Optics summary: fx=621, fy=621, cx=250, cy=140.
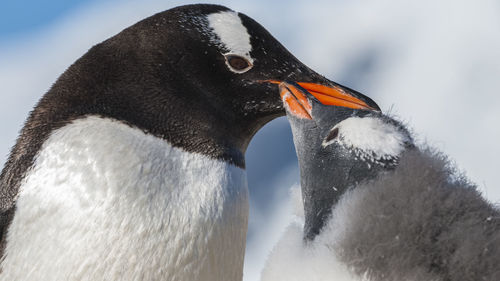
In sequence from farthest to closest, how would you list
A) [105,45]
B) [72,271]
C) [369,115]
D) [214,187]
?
[105,45]
[214,187]
[72,271]
[369,115]

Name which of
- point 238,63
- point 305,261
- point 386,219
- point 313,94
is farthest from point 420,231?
point 238,63

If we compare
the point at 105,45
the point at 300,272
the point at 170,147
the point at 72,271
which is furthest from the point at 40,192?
the point at 300,272

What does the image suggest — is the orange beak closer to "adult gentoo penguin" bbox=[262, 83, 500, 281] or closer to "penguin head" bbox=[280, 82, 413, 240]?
"penguin head" bbox=[280, 82, 413, 240]

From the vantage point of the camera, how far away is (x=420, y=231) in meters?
0.97

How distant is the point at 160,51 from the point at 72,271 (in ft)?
1.93

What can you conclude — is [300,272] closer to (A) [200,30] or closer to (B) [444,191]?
(B) [444,191]

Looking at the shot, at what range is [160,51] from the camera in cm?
160

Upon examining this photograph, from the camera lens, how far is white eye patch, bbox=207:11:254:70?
5.40 feet

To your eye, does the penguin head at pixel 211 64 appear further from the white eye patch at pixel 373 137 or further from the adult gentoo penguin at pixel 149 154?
the white eye patch at pixel 373 137

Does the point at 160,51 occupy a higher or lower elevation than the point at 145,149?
higher

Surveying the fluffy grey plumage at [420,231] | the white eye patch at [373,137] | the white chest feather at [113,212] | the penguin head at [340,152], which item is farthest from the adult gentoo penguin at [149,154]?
the fluffy grey plumage at [420,231]

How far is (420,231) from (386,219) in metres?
0.05

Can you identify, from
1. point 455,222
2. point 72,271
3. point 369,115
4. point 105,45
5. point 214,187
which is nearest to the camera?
point 455,222

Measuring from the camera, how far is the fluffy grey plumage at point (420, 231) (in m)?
0.95
